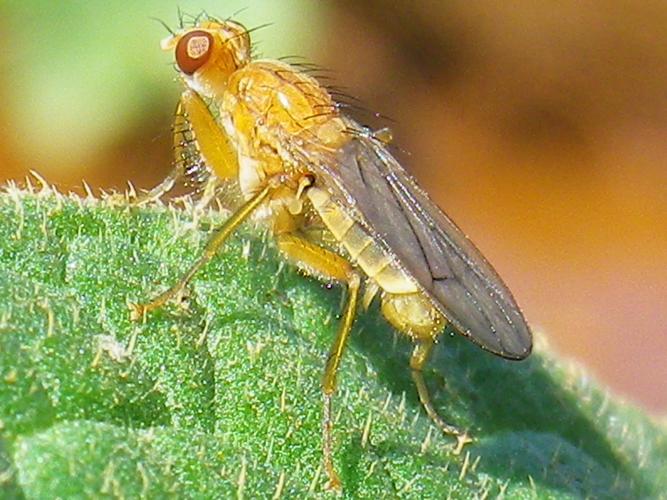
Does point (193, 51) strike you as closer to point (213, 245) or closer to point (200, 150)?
point (200, 150)

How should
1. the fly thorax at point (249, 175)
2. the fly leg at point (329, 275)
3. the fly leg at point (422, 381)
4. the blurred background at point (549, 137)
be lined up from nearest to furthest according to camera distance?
the fly leg at point (329, 275) < the fly leg at point (422, 381) < the fly thorax at point (249, 175) < the blurred background at point (549, 137)

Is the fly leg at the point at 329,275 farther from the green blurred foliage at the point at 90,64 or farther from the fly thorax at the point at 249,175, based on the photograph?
the green blurred foliage at the point at 90,64

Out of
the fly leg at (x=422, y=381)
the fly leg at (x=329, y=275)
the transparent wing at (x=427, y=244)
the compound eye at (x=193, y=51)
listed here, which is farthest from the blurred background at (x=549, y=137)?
the fly leg at (x=422, y=381)

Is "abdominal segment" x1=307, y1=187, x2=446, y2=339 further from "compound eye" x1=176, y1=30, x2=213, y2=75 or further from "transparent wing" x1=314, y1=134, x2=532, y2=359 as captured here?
"compound eye" x1=176, y1=30, x2=213, y2=75

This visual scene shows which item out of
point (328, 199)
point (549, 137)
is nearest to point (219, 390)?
point (328, 199)

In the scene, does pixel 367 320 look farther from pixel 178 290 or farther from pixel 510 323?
pixel 178 290

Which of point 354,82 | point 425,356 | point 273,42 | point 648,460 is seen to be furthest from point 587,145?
point 425,356

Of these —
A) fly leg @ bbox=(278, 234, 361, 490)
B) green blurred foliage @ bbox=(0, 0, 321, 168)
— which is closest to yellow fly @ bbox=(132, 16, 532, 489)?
fly leg @ bbox=(278, 234, 361, 490)
